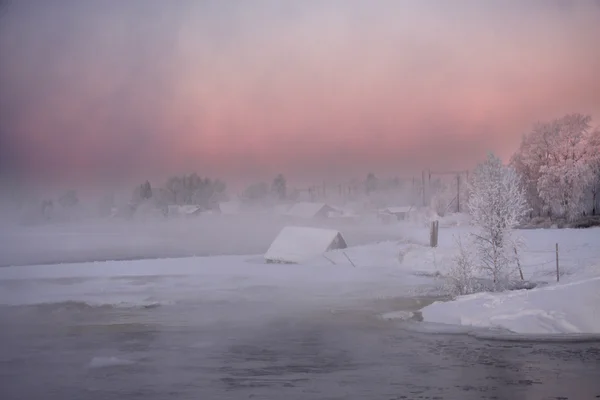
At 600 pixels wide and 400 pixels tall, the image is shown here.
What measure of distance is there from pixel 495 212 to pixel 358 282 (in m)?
11.1

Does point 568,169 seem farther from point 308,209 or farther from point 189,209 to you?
point 189,209

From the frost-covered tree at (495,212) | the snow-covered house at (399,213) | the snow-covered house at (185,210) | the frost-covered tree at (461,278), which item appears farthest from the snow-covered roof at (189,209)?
the frost-covered tree at (461,278)

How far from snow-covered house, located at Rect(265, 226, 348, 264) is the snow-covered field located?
131 cm

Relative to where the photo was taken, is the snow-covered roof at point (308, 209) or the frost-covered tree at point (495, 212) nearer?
the frost-covered tree at point (495, 212)

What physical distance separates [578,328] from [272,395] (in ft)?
37.9

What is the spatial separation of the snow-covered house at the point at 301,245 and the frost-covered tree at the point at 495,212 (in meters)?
22.8

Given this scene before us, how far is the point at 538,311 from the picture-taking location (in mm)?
21953

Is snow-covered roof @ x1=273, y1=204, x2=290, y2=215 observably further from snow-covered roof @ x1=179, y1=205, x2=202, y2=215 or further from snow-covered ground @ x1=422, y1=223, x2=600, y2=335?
snow-covered ground @ x1=422, y1=223, x2=600, y2=335

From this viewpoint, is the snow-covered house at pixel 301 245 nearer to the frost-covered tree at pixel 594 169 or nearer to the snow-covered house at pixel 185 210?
the frost-covered tree at pixel 594 169

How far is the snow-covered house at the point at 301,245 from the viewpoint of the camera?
53.3 m

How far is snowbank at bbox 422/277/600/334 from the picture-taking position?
69.5 ft

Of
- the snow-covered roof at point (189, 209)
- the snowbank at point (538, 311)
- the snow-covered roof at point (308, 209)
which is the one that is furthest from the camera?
the snow-covered roof at point (189, 209)

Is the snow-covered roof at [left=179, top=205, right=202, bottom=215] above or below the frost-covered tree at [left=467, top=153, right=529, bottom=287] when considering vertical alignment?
above

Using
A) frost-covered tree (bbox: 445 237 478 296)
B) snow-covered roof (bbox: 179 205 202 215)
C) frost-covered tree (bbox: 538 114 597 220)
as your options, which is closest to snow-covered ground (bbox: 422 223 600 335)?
frost-covered tree (bbox: 445 237 478 296)
